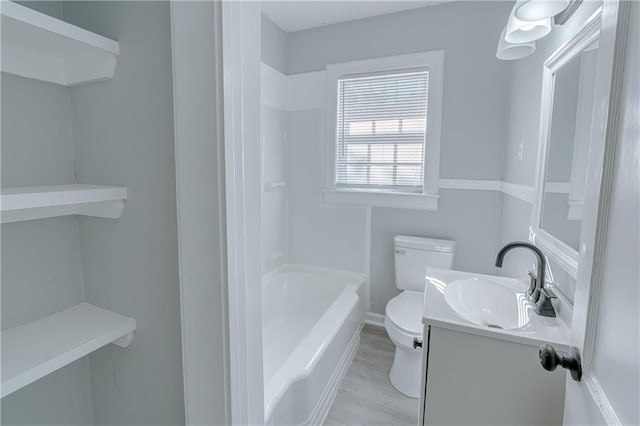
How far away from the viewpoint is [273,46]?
252 cm

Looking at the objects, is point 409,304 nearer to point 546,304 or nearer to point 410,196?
point 410,196

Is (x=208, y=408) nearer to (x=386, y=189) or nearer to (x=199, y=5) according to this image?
(x=199, y=5)

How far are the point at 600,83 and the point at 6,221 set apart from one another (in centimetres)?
125

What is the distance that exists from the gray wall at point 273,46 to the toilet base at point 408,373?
229 cm

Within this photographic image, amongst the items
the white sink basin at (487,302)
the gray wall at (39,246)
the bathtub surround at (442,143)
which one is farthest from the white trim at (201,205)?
the bathtub surround at (442,143)

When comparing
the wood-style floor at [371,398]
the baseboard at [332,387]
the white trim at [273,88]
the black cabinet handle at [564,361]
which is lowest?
the wood-style floor at [371,398]

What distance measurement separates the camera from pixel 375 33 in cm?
244

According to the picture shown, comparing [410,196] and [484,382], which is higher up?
[410,196]

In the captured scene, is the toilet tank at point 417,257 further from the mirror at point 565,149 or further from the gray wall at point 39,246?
the gray wall at point 39,246

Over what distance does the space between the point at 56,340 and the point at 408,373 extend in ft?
5.86

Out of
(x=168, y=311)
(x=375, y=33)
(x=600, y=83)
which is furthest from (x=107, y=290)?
(x=375, y=33)

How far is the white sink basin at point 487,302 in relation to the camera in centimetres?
125

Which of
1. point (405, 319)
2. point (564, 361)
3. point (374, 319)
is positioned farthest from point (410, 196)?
point (564, 361)

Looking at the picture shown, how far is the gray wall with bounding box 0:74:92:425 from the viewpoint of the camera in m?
0.69
